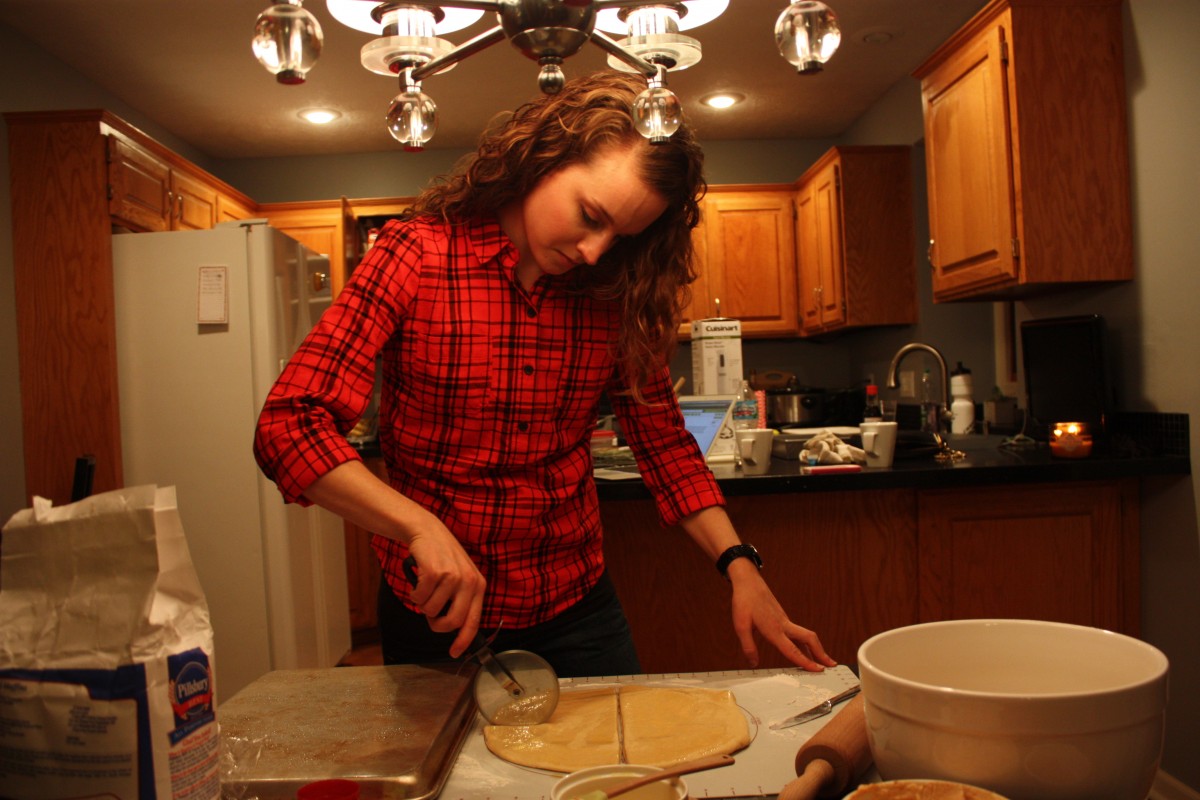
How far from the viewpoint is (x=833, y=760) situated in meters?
0.61

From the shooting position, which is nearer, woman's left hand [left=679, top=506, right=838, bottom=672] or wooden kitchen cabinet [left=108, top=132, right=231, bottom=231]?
woman's left hand [left=679, top=506, right=838, bottom=672]

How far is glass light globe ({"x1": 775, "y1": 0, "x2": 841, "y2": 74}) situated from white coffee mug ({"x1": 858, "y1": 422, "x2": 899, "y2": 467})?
1387mm

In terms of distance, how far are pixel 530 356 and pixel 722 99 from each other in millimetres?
3584

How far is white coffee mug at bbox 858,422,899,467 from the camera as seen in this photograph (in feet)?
6.73

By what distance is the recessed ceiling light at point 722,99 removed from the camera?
4270mm

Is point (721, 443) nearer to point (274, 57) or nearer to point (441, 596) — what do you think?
Answer: point (441, 596)

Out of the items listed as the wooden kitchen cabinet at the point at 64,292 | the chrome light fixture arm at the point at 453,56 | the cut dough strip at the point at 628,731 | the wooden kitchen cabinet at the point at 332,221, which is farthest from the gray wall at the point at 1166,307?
the wooden kitchen cabinet at the point at 332,221

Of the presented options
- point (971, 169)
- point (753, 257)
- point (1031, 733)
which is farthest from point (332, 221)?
point (1031, 733)

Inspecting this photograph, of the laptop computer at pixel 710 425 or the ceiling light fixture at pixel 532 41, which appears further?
the laptop computer at pixel 710 425

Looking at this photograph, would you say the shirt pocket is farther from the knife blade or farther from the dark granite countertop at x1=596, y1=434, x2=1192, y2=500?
the dark granite countertop at x1=596, y1=434, x2=1192, y2=500

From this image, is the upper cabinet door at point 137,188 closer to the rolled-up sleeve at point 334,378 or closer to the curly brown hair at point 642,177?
the curly brown hair at point 642,177

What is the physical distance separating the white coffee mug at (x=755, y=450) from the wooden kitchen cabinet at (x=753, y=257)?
2847 millimetres

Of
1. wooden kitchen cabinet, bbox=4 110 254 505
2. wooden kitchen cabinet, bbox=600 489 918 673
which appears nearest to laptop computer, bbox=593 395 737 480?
wooden kitchen cabinet, bbox=600 489 918 673

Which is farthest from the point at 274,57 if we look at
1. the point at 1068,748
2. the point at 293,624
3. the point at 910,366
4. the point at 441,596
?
the point at 910,366
